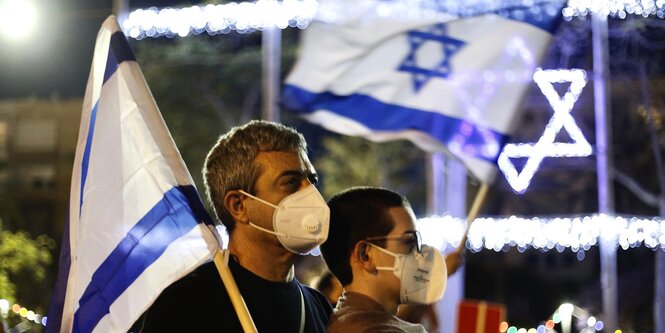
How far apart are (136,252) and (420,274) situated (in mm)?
781

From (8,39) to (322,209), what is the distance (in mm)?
22708

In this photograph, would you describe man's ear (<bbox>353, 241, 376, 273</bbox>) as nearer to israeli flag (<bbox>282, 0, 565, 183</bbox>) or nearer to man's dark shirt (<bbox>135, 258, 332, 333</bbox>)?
man's dark shirt (<bbox>135, 258, 332, 333</bbox>)

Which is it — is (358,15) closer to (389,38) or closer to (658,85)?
(389,38)

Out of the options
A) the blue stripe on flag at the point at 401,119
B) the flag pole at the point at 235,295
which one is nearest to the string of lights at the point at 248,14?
the blue stripe on flag at the point at 401,119

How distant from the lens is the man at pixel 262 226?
3086 millimetres

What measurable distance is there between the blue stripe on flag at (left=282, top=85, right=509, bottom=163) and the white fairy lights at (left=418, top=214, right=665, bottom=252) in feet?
30.4

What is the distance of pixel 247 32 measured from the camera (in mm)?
19469

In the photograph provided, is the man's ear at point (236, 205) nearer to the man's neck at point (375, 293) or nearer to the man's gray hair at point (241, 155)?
the man's gray hair at point (241, 155)

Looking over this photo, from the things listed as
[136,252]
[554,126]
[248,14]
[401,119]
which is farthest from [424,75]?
[554,126]

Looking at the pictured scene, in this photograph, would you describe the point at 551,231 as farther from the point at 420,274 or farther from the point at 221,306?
the point at 221,306

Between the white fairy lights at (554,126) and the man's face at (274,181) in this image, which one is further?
the white fairy lights at (554,126)

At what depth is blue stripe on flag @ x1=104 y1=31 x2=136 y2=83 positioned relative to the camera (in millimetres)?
3393

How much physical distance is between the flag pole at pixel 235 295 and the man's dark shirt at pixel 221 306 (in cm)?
7

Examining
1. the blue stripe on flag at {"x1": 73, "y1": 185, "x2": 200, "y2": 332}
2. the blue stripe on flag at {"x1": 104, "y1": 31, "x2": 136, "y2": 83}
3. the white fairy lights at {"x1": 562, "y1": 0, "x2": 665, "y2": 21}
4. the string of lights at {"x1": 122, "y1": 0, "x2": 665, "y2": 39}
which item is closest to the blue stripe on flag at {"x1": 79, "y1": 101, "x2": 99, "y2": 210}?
the blue stripe on flag at {"x1": 104, "y1": 31, "x2": 136, "y2": 83}
